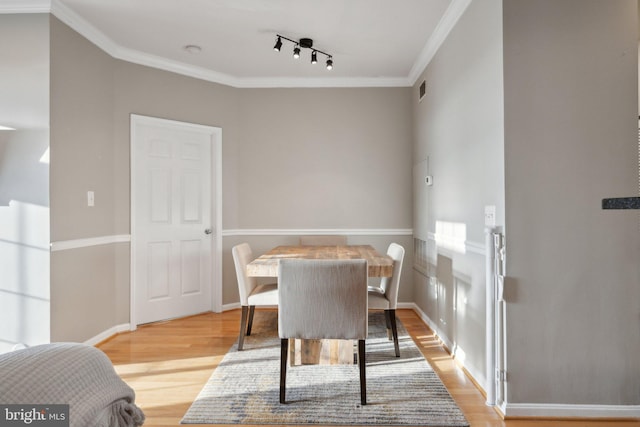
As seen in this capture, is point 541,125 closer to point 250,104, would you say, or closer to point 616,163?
point 616,163

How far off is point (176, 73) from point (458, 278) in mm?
3243

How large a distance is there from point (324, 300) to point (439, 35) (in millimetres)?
2377

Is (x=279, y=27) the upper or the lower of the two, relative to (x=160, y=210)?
upper

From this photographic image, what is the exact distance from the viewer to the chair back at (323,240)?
4242mm

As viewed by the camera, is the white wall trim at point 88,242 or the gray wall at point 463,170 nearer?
the gray wall at point 463,170

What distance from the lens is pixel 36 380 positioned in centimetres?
88

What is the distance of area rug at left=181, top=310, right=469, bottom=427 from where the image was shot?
2016mm

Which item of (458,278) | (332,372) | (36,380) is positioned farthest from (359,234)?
(36,380)

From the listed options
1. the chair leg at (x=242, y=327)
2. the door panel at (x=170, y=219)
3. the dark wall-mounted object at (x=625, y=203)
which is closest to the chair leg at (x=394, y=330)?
the chair leg at (x=242, y=327)

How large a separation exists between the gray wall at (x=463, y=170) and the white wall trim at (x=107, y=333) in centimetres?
279

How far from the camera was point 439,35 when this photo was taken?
3188 millimetres

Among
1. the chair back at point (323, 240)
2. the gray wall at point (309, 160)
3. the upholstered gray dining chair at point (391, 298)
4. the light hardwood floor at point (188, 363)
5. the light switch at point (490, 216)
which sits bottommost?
the light hardwood floor at point (188, 363)

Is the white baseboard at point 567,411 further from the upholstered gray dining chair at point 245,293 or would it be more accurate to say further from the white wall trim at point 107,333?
the white wall trim at point 107,333

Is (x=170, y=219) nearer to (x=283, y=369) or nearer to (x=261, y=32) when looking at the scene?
(x=261, y=32)
